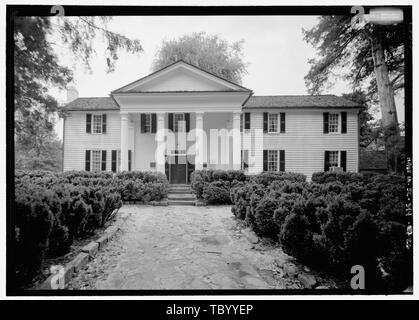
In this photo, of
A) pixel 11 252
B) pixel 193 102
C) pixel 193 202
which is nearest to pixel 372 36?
pixel 11 252

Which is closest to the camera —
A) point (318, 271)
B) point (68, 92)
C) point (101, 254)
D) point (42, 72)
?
point (42, 72)

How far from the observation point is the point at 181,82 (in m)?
11.1

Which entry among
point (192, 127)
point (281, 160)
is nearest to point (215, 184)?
point (281, 160)

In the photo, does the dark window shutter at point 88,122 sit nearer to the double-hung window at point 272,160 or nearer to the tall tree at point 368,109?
the double-hung window at point 272,160

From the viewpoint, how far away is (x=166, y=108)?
10969 mm

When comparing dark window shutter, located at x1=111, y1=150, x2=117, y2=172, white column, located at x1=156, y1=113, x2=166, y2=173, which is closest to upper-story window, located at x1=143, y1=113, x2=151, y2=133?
white column, located at x1=156, y1=113, x2=166, y2=173

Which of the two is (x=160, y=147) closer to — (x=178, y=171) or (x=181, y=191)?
(x=178, y=171)

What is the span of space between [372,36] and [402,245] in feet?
5.78

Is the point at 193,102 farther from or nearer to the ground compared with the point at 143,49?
farther from the ground

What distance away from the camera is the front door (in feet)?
41.3

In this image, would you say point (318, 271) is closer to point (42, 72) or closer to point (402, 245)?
Answer: point (402, 245)

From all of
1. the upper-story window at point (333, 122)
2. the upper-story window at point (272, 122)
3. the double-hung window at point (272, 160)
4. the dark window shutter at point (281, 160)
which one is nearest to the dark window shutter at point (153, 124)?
the upper-story window at point (272, 122)

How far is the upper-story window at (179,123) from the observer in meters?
12.4

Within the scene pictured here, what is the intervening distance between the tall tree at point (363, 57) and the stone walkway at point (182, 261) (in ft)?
6.74
